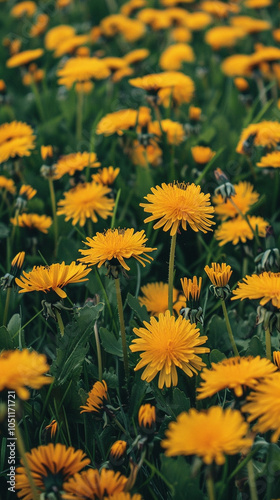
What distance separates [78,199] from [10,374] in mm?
744

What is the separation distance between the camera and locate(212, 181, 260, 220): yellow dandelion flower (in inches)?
60.0

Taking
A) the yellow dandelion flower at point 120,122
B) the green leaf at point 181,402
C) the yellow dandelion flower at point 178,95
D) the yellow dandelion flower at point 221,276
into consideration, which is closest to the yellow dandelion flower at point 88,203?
the yellow dandelion flower at point 120,122

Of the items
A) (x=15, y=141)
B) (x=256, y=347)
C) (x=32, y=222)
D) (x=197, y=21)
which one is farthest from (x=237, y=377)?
(x=197, y=21)

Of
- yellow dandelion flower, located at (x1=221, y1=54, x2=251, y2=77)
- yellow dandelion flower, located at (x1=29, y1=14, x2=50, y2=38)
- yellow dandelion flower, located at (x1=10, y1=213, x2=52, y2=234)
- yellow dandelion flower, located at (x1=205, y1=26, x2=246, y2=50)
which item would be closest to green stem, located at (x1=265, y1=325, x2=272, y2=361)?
yellow dandelion flower, located at (x1=10, y1=213, x2=52, y2=234)

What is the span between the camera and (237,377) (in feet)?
2.82

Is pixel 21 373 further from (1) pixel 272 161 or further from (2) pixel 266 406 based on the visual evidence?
(1) pixel 272 161

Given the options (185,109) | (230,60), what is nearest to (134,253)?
(185,109)

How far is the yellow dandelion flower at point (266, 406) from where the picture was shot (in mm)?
806

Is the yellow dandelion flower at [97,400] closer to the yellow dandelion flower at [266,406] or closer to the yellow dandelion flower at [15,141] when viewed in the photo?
the yellow dandelion flower at [266,406]

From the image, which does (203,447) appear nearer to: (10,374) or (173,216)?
(10,374)

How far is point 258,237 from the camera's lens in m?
1.47

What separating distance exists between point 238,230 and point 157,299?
10.9 inches

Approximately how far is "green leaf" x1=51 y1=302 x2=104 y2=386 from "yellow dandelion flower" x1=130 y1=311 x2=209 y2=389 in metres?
0.14

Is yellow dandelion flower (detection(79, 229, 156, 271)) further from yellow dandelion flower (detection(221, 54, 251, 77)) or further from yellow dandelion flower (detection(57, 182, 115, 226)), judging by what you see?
yellow dandelion flower (detection(221, 54, 251, 77))
